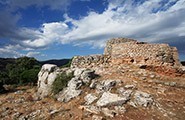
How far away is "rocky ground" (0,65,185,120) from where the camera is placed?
11.1 metres

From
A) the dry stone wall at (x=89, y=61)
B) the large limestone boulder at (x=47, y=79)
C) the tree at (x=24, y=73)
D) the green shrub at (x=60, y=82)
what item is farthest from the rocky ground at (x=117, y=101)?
the tree at (x=24, y=73)

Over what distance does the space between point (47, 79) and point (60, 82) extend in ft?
6.73

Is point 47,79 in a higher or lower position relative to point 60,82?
higher

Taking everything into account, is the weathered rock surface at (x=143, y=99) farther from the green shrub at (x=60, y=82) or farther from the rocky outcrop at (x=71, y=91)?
the green shrub at (x=60, y=82)

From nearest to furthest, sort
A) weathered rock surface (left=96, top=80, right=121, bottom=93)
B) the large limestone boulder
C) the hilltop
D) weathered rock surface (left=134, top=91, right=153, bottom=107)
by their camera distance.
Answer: the hilltop → weathered rock surface (left=134, top=91, right=153, bottom=107) → weathered rock surface (left=96, top=80, right=121, bottom=93) → the large limestone boulder

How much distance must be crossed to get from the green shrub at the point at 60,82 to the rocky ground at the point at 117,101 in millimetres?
557

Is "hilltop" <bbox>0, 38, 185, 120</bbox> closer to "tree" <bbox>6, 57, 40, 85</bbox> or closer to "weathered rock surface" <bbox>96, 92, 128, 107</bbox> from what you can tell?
"weathered rock surface" <bbox>96, 92, 128, 107</bbox>

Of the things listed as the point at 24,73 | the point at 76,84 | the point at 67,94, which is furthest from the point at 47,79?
the point at 24,73

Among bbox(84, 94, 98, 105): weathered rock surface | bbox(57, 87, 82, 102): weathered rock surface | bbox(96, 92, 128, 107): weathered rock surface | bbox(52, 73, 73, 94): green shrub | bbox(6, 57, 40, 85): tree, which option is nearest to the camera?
bbox(96, 92, 128, 107): weathered rock surface

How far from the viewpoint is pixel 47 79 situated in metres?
17.5

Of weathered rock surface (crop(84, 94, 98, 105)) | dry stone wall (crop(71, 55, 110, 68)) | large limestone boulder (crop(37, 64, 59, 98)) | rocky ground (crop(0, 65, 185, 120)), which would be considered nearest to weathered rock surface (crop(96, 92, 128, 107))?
rocky ground (crop(0, 65, 185, 120))

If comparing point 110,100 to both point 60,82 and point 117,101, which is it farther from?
point 60,82

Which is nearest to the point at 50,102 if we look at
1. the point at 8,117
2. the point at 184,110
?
the point at 8,117

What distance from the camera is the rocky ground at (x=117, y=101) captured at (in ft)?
36.4
